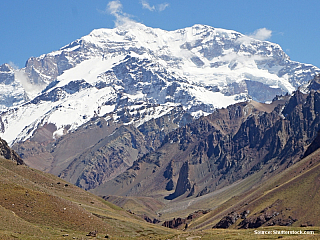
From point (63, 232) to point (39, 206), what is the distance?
12381 mm

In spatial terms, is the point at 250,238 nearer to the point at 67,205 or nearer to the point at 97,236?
the point at 97,236

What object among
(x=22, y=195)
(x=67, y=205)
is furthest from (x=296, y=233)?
(x=22, y=195)

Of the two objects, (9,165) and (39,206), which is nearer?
(39,206)

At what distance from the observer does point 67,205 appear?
121 metres

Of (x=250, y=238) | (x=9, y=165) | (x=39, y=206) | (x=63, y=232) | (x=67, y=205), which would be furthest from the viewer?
(x=9, y=165)

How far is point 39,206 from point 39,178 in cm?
5400

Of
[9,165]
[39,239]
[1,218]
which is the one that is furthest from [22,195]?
[9,165]

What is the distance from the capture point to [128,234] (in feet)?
414

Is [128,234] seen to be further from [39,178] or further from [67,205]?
[39,178]

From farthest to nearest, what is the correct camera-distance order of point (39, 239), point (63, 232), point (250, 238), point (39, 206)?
point (39, 206) → point (63, 232) → point (250, 238) → point (39, 239)

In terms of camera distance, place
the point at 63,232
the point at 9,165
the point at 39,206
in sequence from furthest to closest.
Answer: the point at 9,165 < the point at 39,206 < the point at 63,232

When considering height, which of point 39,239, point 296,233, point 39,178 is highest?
point 39,178

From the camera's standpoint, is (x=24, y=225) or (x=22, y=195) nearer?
(x=24, y=225)

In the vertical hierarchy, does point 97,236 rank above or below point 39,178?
below
